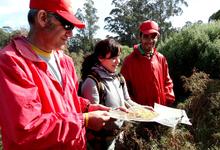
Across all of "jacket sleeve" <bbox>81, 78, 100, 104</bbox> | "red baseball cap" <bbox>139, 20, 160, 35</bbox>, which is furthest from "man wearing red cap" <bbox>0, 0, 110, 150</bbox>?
"red baseball cap" <bbox>139, 20, 160, 35</bbox>

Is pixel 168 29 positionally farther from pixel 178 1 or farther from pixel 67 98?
pixel 67 98

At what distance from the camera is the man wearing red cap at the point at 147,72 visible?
5.22m

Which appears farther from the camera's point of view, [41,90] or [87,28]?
[87,28]

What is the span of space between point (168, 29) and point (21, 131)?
47663 millimetres

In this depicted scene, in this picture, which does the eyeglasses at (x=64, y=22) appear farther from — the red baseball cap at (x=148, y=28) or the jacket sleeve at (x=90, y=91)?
the red baseball cap at (x=148, y=28)

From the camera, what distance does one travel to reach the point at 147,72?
5227 millimetres

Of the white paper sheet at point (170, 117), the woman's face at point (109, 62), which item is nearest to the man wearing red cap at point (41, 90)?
the white paper sheet at point (170, 117)

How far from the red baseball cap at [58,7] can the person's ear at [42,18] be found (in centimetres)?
3

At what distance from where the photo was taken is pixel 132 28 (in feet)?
166

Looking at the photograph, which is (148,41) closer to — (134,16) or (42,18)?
(42,18)

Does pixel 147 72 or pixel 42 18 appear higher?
pixel 42 18

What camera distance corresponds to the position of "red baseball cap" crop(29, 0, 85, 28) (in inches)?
94.4

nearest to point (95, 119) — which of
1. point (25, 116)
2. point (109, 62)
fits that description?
point (25, 116)

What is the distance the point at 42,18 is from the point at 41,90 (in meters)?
0.43
